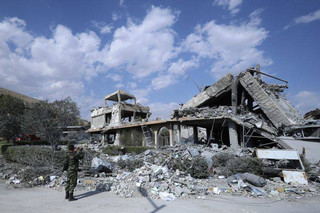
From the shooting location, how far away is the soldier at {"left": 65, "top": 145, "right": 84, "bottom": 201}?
5844mm

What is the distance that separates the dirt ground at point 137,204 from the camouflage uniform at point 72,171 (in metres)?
0.44

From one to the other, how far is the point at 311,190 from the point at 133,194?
648cm

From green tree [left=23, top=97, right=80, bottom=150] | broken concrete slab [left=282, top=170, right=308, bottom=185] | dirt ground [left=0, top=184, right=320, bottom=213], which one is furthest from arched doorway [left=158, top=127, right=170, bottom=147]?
dirt ground [left=0, top=184, right=320, bottom=213]

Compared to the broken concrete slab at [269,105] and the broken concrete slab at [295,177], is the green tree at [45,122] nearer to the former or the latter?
the broken concrete slab at [269,105]

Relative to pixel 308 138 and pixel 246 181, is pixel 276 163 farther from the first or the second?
pixel 308 138

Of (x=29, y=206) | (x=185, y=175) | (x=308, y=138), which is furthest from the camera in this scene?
(x=308, y=138)

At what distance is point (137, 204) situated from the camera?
5.52 meters

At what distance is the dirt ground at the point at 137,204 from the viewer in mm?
5102

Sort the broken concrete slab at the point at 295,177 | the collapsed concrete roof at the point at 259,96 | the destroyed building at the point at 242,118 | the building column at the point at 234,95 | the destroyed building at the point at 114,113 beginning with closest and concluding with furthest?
the broken concrete slab at the point at 295,177 → the destroyed building at the point at 242,118 → the collapsed concrete roof at the point at 259,96 → the building column at the point at 234,95 → the destroyed building at the point at 114,113

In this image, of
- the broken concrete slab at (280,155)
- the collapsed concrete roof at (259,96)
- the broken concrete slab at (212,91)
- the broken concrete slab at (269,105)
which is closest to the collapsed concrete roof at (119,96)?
the collapsed concrete roof at (259,96)

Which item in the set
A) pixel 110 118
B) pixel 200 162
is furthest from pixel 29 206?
pixel 110 118

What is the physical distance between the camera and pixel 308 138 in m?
12.3

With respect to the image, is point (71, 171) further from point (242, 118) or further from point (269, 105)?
point (269, 105)

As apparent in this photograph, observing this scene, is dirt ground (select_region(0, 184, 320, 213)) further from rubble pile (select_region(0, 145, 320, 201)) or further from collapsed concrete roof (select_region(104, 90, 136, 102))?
collapsed concrete roof (select_region(104, 90, 136, 102))
